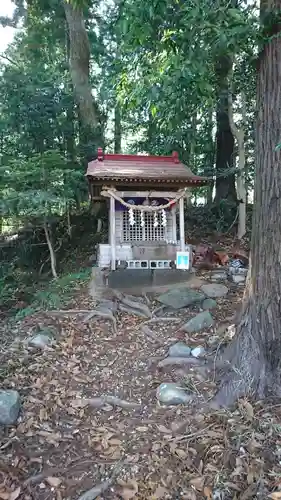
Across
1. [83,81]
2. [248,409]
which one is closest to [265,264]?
[248,409]

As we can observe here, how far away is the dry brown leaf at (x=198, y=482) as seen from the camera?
2731 millimetres

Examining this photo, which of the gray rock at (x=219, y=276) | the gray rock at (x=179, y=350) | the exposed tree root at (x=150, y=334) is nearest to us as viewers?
the gray rock at (x=179, y=350)

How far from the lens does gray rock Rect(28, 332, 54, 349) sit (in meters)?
4.61

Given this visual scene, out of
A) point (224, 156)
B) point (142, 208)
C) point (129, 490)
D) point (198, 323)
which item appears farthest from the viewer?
point (224, 156)

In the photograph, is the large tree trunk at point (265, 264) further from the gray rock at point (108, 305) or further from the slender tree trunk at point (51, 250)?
the slender tree trunk at point (51, 250)

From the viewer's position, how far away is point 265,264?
3467 millimetres

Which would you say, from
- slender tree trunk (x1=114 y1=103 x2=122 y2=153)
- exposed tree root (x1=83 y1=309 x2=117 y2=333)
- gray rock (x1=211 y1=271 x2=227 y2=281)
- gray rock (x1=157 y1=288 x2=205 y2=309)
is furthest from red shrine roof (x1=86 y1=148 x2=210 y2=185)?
slender tree trunk (x1=114 y1=103 x2=122 y2=153)

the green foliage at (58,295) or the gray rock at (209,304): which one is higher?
the gray rock at (209,304)

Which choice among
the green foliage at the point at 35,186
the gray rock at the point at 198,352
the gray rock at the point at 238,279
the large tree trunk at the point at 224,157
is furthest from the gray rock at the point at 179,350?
the large tree trunk at the point at 224,157

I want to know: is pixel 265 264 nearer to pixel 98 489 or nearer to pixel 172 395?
pixel 172 395

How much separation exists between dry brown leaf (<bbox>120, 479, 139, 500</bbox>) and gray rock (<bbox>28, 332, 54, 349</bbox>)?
84.9 inches

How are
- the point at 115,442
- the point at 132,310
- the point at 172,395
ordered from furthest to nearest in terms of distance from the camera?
the point at 132,310 < the point at 172,395 < the point at 115,442

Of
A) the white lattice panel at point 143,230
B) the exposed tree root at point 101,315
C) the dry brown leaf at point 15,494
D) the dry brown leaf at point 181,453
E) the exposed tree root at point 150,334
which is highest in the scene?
the white lattice panel at point 143,230

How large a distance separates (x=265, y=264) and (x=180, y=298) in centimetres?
275
